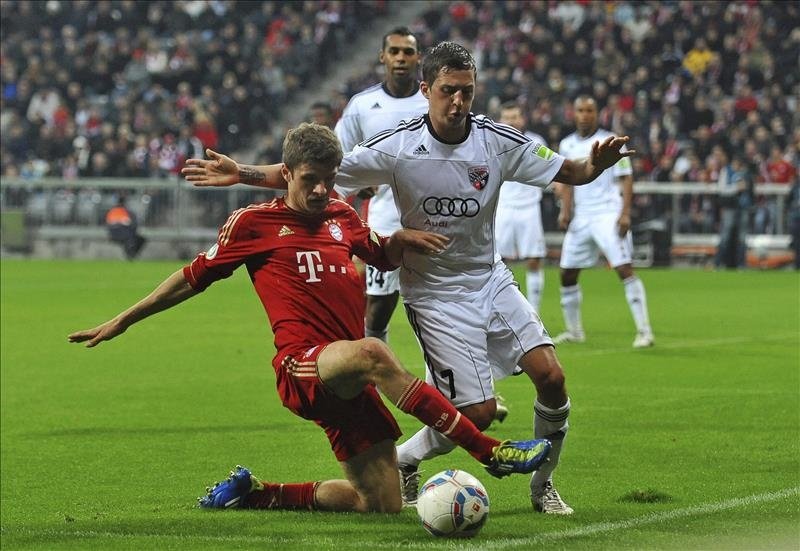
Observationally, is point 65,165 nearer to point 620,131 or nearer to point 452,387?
point 620,131

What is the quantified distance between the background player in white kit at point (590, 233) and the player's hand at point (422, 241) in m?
8.19

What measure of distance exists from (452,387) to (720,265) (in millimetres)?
20461

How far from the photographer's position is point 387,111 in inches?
408

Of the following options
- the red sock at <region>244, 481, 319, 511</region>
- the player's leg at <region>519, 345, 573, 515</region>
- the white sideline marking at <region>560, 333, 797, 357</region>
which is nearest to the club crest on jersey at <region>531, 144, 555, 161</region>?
the player's leg at <region>519, 345, 573, 515</region>

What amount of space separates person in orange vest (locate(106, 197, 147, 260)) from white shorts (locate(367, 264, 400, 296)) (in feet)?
66.8

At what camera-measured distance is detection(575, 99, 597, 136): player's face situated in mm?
14891

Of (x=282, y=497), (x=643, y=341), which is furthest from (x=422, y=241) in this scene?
(x=643, y=341)

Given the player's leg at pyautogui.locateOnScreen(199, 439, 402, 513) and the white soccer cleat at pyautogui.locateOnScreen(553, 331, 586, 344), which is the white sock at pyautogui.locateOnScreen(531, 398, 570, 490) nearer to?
the player's leg at pyautogui.locateOnScreen(199, 439, 402, 513)

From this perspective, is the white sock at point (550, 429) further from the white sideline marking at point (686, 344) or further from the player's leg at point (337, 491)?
the white sideline marking at point (686, 344)

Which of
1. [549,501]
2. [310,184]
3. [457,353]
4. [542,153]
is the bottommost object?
[549,501]

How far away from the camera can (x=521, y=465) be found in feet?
19.5

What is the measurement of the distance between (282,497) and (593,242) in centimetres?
869

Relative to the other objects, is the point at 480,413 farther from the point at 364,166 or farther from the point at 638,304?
the point at 638,304

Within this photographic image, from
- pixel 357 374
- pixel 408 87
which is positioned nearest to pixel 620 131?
pixel 408 87
